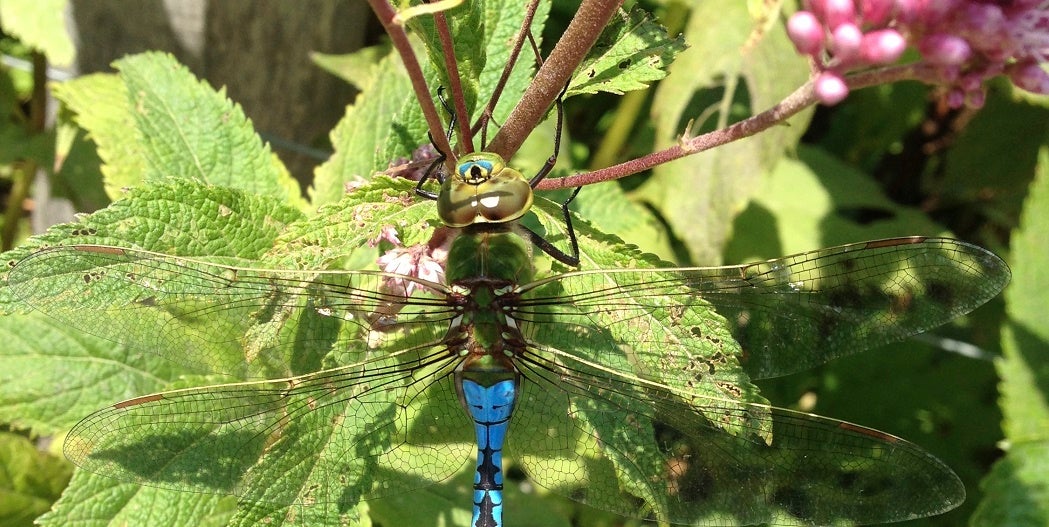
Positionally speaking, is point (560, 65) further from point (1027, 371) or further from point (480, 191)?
point (1027, 371)

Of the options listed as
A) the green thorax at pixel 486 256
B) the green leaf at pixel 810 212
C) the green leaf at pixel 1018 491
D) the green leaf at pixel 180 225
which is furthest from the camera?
the green leaf at pixel 810 212

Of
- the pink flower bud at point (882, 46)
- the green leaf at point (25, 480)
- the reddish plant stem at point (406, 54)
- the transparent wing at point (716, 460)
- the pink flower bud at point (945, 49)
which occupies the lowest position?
the transparent wing at point (716, 460)

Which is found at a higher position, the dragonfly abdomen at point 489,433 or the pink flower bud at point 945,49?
the pink flower bud at point 945,49

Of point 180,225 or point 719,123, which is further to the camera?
point 719,123

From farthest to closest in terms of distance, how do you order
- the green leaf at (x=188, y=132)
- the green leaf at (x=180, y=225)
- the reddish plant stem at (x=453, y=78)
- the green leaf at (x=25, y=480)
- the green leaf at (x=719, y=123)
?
the green leaf at (x=719, y=123) → the green leaf at (x=25, y=480) → the green leaf at (x=188, y=132) → the green leaf at (x=180, y=225) → the reddish plant stem at (x=453, y=78)

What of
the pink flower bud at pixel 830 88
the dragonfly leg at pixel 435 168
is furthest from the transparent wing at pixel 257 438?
the pink flower bud at pixel 830 88

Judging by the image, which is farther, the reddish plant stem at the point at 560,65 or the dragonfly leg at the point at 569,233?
the dragonfly leg at the point at 569,233

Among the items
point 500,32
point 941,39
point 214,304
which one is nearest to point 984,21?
point 941,39

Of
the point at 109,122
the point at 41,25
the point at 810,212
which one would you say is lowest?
the point at 109,122

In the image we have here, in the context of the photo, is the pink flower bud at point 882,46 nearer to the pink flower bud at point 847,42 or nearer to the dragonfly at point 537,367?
the pink flower bud at point 847,42
